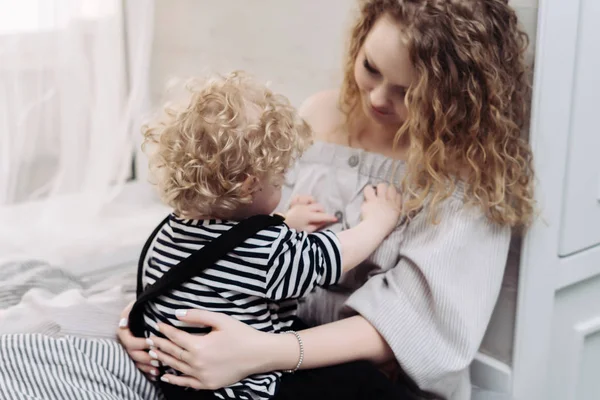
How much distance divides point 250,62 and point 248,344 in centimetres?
87

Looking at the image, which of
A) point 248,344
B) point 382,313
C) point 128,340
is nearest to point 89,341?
point 128,340

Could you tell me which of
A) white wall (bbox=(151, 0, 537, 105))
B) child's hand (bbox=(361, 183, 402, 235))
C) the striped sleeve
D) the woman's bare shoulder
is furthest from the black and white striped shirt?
white wall (bbox=(151, 0, 537, 105))

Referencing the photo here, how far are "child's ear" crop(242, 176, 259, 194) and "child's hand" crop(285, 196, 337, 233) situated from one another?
0.21m

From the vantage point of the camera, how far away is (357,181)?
47.3 inches

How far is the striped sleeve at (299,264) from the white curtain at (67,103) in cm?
74

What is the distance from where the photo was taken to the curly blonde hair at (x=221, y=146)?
93 centimetres

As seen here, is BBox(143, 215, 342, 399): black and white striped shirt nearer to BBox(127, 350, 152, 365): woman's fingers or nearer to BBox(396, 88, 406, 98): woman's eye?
BBox(127, 350, 152, 365): woman's fingers

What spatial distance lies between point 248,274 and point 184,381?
0.56 ft

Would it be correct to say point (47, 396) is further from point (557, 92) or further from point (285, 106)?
point (557, 92)

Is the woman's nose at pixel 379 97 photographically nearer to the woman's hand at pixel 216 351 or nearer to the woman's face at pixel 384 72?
the woman's face at pixel 384 72

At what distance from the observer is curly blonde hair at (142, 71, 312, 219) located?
93cm

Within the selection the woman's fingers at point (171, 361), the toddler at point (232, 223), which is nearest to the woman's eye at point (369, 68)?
the toddler at point (232, 223)

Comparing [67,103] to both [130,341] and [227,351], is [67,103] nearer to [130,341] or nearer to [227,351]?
[130,341]

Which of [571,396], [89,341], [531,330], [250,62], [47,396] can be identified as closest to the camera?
[47,396]
